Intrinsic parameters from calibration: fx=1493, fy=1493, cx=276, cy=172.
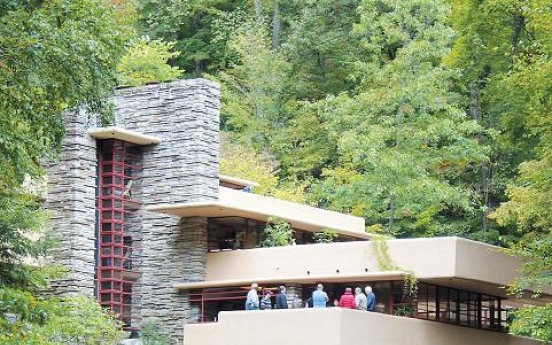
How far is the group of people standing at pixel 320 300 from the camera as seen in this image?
119ft

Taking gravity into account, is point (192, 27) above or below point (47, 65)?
above

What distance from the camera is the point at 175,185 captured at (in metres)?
40.1

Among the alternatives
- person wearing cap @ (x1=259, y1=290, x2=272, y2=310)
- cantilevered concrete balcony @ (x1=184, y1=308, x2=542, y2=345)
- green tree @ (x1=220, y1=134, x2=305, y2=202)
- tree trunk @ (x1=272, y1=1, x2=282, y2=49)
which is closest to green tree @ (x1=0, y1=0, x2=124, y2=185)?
cantilevered concrete balcony @ (x1=184, y1=308, x2=542, y2=345)

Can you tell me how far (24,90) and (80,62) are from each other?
3.32 ft

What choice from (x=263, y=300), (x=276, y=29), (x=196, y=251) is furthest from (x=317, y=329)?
(x=276, y=29)

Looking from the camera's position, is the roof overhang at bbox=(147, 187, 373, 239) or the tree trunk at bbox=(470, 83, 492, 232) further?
the tree trunk at bbox=(470, 83, 492, 232)

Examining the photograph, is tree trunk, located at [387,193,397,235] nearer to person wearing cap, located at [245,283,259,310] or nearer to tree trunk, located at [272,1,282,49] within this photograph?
person wearing cap, located at [245,283,259,310]

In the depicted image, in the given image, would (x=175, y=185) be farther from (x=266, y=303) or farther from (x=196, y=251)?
(x=266, y=303)

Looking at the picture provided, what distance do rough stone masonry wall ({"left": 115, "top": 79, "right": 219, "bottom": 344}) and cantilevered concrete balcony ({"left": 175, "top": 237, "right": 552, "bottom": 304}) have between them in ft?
2.03

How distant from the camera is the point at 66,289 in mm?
37812

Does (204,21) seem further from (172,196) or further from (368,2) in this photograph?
(172,196)

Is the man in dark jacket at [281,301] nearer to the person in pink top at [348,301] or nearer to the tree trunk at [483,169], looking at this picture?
the person in pink top at [348,301]

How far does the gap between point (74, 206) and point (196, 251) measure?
3.75 m

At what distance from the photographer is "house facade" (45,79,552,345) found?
37.0 meters
